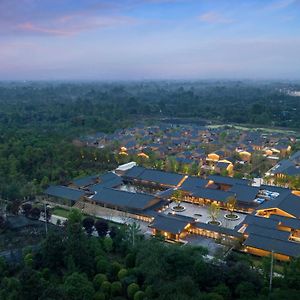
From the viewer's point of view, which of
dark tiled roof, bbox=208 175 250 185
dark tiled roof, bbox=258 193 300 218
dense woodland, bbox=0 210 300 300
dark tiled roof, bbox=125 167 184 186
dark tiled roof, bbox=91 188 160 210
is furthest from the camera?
dark tiled roof, bbox=125 167 184 186

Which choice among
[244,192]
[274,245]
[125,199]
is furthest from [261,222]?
[125,199]

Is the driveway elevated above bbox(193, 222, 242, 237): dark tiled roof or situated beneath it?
situated beneath

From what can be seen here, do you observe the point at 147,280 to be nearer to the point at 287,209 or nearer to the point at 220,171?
the point at 287,209

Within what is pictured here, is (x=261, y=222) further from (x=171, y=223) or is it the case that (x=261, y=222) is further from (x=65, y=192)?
(x=65, y=192)

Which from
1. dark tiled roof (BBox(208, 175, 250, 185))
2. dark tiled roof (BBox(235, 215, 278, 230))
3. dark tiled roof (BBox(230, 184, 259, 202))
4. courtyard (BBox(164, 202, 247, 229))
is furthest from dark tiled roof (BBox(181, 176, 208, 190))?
dark tiled roof (BBox(235, 215, 278, 230))

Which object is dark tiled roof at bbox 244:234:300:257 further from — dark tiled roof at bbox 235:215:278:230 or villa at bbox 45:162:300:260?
dark tiled roof at bbox 235:215:278:230

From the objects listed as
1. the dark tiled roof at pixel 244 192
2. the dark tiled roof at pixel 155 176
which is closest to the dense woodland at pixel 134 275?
the dark tiled roof at pixel 244 192

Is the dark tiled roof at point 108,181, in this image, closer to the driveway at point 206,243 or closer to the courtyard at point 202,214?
the courtyard at point 202,214

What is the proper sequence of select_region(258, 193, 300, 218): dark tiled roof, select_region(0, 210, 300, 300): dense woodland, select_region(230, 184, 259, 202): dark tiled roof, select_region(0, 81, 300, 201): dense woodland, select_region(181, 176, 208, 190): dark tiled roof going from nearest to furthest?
1. select_region(0, 210, 300, 300): dense woodland
2. select_region(258, 193, 300, 218): dark tiled roof
3. select_region(230, 184, 259, 202): dark tiled roof
4. select_region(181, 176, 208, 190): dark tiled roof
5. select_region(0, 81, 300, 201): dense woodland
